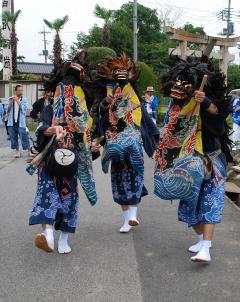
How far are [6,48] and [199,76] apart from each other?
23708mm

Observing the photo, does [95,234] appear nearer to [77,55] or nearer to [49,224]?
[49,224]

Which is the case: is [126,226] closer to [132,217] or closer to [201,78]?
[132,217]

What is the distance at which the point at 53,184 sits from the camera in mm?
4582

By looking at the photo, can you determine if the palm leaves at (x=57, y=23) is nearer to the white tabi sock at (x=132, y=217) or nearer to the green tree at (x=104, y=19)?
the green tree at (x=104, y=19)

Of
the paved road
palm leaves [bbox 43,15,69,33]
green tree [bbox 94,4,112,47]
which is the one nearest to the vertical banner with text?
palm leaves [bbox 43,15,69,33]

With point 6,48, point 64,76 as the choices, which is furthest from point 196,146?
point 6,48

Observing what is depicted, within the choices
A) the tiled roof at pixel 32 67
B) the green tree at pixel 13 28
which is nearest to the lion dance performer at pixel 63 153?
the green tree at pixel 13 28

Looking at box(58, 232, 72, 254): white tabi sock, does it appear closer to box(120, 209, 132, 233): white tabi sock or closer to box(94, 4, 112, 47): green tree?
box(120, 209, 132, 233): white tabi sock

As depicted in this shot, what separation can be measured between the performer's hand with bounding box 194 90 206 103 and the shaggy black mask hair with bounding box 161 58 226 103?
0.16 meters

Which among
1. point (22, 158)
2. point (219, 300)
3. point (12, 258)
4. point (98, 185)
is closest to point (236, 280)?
point (219, 300)

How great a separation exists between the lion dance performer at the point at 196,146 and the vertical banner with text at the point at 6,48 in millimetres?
23241

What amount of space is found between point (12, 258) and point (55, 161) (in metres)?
1.01

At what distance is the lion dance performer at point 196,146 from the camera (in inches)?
169

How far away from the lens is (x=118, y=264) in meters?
4.43
